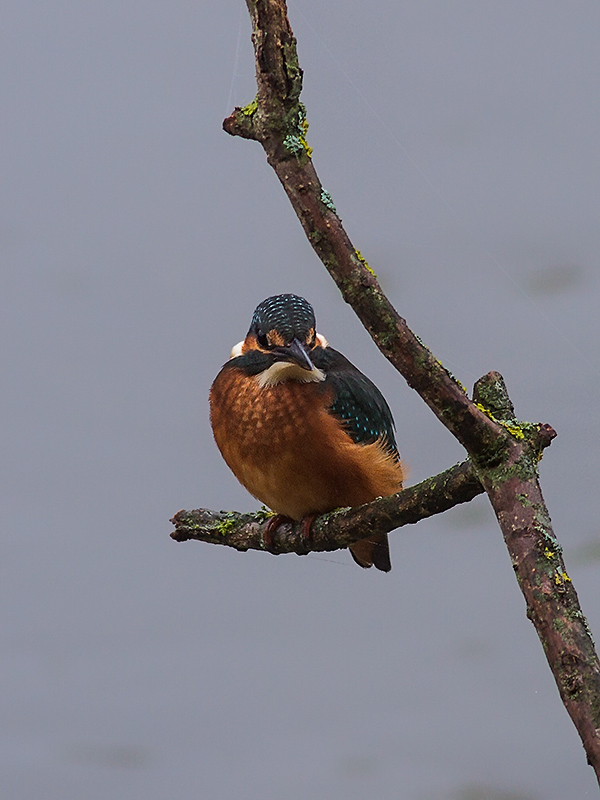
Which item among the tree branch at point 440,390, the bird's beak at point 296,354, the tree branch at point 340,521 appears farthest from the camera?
the bird's beak at point 296,354

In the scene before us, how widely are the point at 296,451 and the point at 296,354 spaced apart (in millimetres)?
194

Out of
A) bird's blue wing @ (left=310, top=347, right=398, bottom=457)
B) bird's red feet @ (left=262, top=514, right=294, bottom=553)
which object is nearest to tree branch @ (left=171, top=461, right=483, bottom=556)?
bird's red feet @ (left=262, top=514, right=294, bottom=553)

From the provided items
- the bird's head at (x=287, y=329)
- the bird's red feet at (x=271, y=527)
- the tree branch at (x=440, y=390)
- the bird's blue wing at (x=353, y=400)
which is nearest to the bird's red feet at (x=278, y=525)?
the bird's red feet at (x=271, y=527)

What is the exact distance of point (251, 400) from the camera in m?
1.33

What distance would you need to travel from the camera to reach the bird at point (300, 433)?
130 cm

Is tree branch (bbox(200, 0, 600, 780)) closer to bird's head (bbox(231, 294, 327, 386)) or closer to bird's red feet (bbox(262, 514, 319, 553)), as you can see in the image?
bird's head (bbox(231, 294, 327, 386))

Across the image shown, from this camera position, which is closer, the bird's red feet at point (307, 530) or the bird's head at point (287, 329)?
the bird's head at point (287, 329)

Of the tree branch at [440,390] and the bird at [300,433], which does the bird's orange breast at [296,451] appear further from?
the tree branch at [440,390]

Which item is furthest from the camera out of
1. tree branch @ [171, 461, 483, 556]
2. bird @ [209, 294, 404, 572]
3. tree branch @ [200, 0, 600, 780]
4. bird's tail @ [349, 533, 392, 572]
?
bird's tail @ [349, 533, 392, 572]

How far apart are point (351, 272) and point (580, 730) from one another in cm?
40

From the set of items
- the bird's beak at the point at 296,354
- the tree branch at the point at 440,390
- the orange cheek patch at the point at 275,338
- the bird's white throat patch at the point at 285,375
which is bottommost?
the tree branch at the point at 440,390

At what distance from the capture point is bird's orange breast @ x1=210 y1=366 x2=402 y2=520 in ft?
4.25

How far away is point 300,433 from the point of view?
1295 mm

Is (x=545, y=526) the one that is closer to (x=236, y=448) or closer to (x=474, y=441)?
(x=474, y=441)
